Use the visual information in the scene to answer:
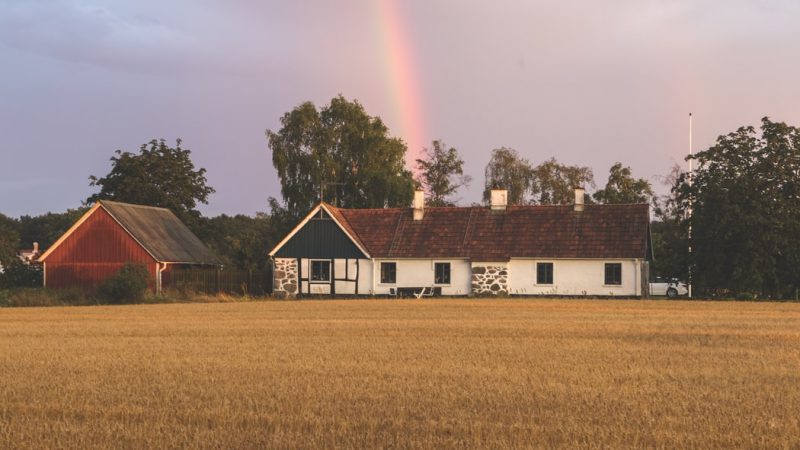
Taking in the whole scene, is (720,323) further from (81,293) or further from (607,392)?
(81,293)

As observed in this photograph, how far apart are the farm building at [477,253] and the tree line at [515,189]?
10.2 feet

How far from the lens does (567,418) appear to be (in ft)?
38.6

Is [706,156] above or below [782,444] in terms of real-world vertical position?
above

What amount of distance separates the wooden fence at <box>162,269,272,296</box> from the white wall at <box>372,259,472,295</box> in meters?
6.45

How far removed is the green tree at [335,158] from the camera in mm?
71125

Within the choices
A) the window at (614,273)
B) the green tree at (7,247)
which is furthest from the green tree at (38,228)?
the window at (614,273)

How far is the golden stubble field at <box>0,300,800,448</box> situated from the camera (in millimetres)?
10852

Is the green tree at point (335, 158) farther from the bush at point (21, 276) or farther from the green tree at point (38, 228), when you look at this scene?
the green tree at point (38, 228)

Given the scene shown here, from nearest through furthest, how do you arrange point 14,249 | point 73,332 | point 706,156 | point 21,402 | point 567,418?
point 567,418 < point 21,402 < point 73,332 < point 706,156 < point 14,249

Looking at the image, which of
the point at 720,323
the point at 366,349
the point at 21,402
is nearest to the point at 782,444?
the point at 21,402

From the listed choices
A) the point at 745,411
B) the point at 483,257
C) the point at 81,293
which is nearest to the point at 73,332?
the point at 745,411

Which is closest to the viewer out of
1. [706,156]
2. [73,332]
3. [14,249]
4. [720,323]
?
[73,332]

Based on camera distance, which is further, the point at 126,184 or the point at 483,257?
the point at 126,184

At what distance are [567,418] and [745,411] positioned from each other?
2.29 meters
